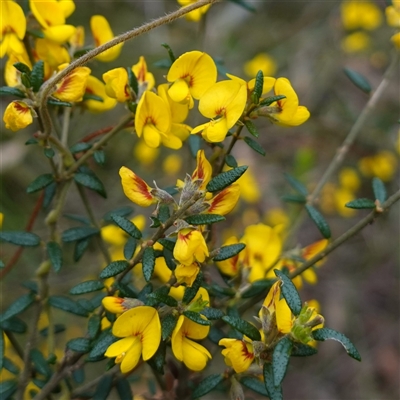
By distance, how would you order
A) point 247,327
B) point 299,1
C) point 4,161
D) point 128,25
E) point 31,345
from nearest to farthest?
point 247,327, point 31,345, point 4,161, point 128,25, point 299,1

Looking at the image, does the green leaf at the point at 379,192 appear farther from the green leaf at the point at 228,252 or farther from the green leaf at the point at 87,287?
the green leaf at the point at 87,287

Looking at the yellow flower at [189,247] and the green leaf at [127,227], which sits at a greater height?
the yellow flower at [189,247]

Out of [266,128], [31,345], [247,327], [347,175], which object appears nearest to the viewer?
Result: [247,327]

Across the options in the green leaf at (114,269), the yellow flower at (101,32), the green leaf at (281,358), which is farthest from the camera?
the yellow flower at (101,32)

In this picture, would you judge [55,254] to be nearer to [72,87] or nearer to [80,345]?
[80,345]

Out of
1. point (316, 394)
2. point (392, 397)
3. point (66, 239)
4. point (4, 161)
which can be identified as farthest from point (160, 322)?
point (392, 397)

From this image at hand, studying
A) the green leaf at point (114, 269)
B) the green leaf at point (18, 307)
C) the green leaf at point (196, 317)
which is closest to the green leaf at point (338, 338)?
the green leaf at point (196, 317)

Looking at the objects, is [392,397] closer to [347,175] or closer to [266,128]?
[347,175]

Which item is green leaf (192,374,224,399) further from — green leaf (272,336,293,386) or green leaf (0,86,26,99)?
green leaf (0,86,26,99)
